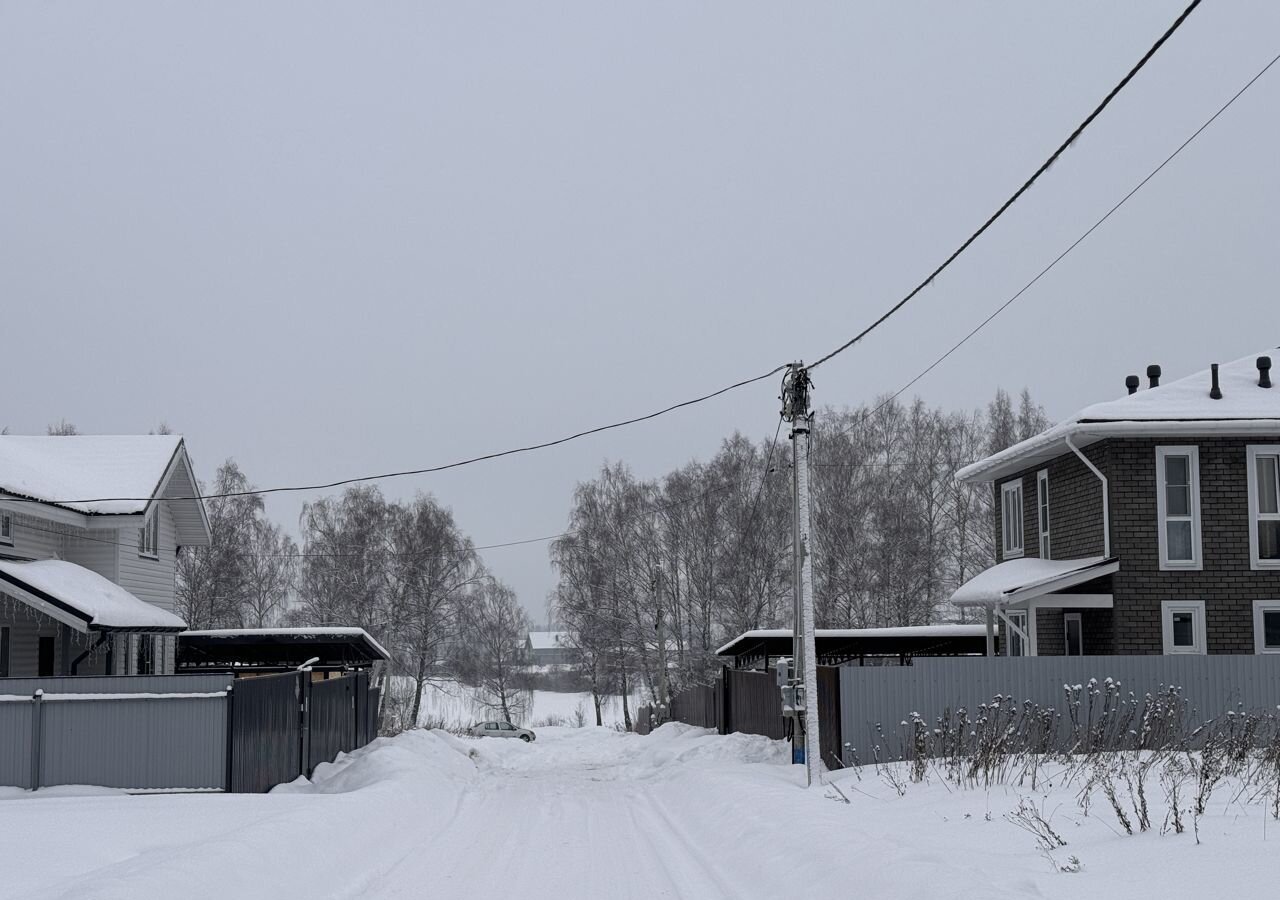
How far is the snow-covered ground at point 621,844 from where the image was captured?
29.1ft

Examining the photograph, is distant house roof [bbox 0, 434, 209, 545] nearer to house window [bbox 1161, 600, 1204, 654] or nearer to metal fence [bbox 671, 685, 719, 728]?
metal fence [bbox 671, 685, 719, 728]

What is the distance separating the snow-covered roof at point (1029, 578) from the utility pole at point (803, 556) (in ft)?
20.2

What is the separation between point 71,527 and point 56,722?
13.3m

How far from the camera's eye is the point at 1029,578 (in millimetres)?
23844

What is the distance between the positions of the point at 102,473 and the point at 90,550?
201cm

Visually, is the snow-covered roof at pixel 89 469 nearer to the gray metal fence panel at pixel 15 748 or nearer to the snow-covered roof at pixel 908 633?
the gray metal fence panel at pixel 15 748

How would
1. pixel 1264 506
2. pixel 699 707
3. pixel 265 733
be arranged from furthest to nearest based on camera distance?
pixel 699 707 < pixel 1264 506 < pixel 265 733

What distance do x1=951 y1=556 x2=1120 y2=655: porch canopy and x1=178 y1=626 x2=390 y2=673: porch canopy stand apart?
1501 centimetres

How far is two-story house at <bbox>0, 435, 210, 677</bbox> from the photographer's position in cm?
2494

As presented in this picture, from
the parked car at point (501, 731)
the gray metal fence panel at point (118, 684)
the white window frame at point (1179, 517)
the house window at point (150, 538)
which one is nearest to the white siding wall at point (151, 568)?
the house window at point (150, 538)

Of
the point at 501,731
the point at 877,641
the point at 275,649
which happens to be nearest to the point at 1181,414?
the point at 877,641

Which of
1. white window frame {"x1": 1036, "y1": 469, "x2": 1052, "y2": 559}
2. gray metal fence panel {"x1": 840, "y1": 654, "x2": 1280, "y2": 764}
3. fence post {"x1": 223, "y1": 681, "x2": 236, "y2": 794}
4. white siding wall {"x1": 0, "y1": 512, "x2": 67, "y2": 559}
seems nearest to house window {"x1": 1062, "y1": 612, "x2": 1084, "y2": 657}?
white window frame {"x1": 1036, "y1": 469, "x2": 1052, "y2": 559}

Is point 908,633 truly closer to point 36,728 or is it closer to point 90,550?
point 90,550

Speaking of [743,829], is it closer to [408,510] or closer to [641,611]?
[641,611]
